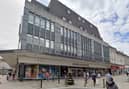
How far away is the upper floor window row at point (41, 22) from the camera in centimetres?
3143

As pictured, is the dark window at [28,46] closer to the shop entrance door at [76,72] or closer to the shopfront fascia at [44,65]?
the shopfront fascia at [44,65]

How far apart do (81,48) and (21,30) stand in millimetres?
20734

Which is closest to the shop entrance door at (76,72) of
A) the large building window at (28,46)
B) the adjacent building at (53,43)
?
the adjacent building at (53,43)

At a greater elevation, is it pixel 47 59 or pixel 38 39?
pixel 38 39

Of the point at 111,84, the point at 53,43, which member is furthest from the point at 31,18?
the point at 111,84

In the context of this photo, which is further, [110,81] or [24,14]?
[24,14]

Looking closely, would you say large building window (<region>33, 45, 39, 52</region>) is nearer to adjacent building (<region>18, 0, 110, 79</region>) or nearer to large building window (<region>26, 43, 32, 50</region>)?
adjacent building (<region>18, 0, 110, 79</region>)

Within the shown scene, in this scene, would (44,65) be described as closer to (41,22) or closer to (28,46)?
(28,46)

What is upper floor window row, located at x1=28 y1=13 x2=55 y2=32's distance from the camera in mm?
31431

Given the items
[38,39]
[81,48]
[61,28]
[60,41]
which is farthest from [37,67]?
[81,48]

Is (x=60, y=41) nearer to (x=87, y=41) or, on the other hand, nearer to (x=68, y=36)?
(x=68, y=36)

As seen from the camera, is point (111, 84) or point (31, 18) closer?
point (111, 84)

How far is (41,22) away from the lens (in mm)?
33781

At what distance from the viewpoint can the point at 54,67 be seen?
35.7 meters
